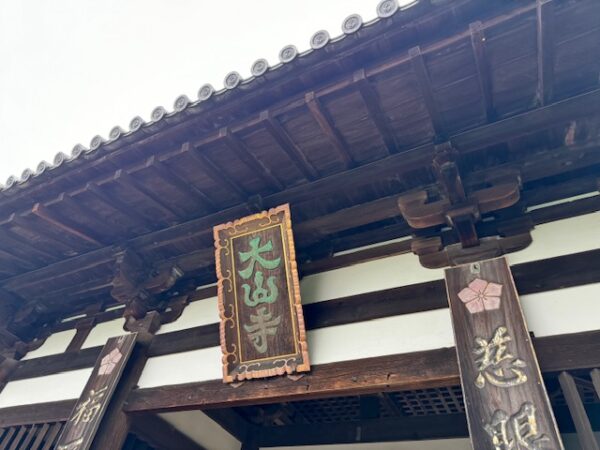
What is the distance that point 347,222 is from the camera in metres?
4.39

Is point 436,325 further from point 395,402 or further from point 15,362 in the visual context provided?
point 15,362

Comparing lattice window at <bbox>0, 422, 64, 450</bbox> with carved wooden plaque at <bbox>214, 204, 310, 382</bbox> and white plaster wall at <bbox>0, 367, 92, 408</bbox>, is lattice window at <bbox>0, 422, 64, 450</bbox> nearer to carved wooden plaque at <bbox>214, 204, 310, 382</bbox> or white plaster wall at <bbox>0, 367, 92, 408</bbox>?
white plaster wall at <bbox>0, 367, 92, 408</bbox>

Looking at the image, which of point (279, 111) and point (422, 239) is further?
point (422, 239)

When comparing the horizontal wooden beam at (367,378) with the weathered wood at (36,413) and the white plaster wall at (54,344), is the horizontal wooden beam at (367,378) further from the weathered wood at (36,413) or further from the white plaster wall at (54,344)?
the white plaster wall at (54,344)

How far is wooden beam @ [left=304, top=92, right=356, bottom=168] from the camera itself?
338cm

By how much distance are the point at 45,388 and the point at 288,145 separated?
14.5 feet

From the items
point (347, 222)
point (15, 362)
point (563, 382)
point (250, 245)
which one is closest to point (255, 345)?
point (250, 245)

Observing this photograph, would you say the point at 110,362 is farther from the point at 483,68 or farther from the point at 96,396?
the point at 483,68

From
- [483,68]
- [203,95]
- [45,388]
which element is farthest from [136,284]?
[483,68]

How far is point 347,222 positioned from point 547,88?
2.10m

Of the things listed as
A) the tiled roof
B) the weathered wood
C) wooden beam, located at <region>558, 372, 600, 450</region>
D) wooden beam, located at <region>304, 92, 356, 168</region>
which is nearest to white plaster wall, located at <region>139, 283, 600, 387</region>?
wooden beam, located at <region>558, 372, 600, 450</region>

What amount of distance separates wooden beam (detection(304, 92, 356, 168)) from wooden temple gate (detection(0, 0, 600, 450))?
0.02m

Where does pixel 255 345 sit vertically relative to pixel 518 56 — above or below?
below

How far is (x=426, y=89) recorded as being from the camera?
3.25 metres
